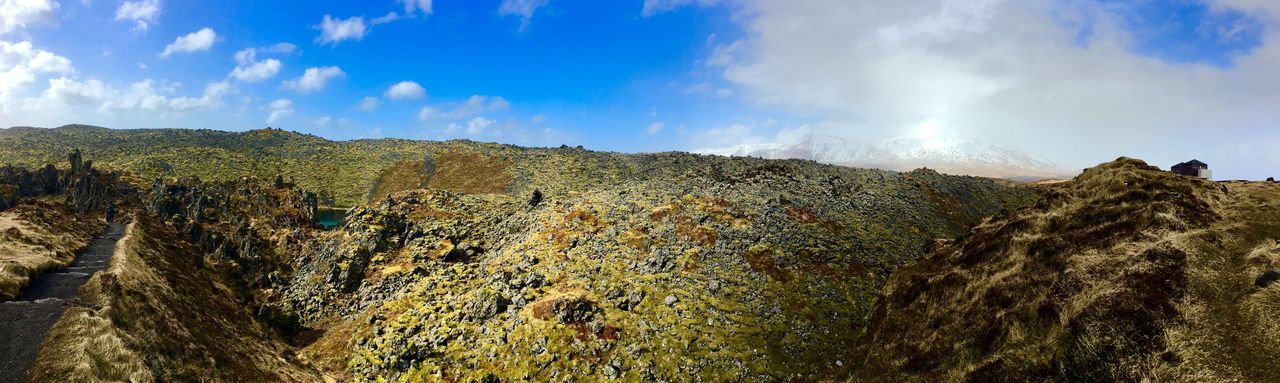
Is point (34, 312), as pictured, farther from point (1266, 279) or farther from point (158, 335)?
point (1266, 279)

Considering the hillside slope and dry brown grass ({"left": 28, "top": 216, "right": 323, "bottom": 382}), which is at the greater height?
the hillside slope

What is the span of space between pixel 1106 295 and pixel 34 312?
49951 mm

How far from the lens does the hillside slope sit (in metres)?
14.8

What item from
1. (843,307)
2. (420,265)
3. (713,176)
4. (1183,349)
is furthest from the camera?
(713,176)

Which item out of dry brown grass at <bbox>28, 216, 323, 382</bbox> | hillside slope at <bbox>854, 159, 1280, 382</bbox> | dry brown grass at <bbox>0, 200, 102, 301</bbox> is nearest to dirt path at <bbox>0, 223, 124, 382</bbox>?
dry brown grass at <bbox>28, 216, 323, 382</bbox>

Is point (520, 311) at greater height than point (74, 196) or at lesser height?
lesser

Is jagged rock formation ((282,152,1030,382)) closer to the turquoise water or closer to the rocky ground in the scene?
the rocky ground

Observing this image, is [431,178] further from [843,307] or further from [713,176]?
[843,307]

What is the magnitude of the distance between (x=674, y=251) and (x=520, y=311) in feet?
38.7

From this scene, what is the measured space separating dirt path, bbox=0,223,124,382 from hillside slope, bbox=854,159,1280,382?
123 feet

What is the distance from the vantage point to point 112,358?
21.5 metres

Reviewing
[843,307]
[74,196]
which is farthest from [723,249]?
[74,196]

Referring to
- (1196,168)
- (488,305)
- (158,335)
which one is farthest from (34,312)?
(1196,168)

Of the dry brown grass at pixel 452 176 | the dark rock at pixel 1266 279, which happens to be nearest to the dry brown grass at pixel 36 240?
the dry brown grass at pixel 452 176
